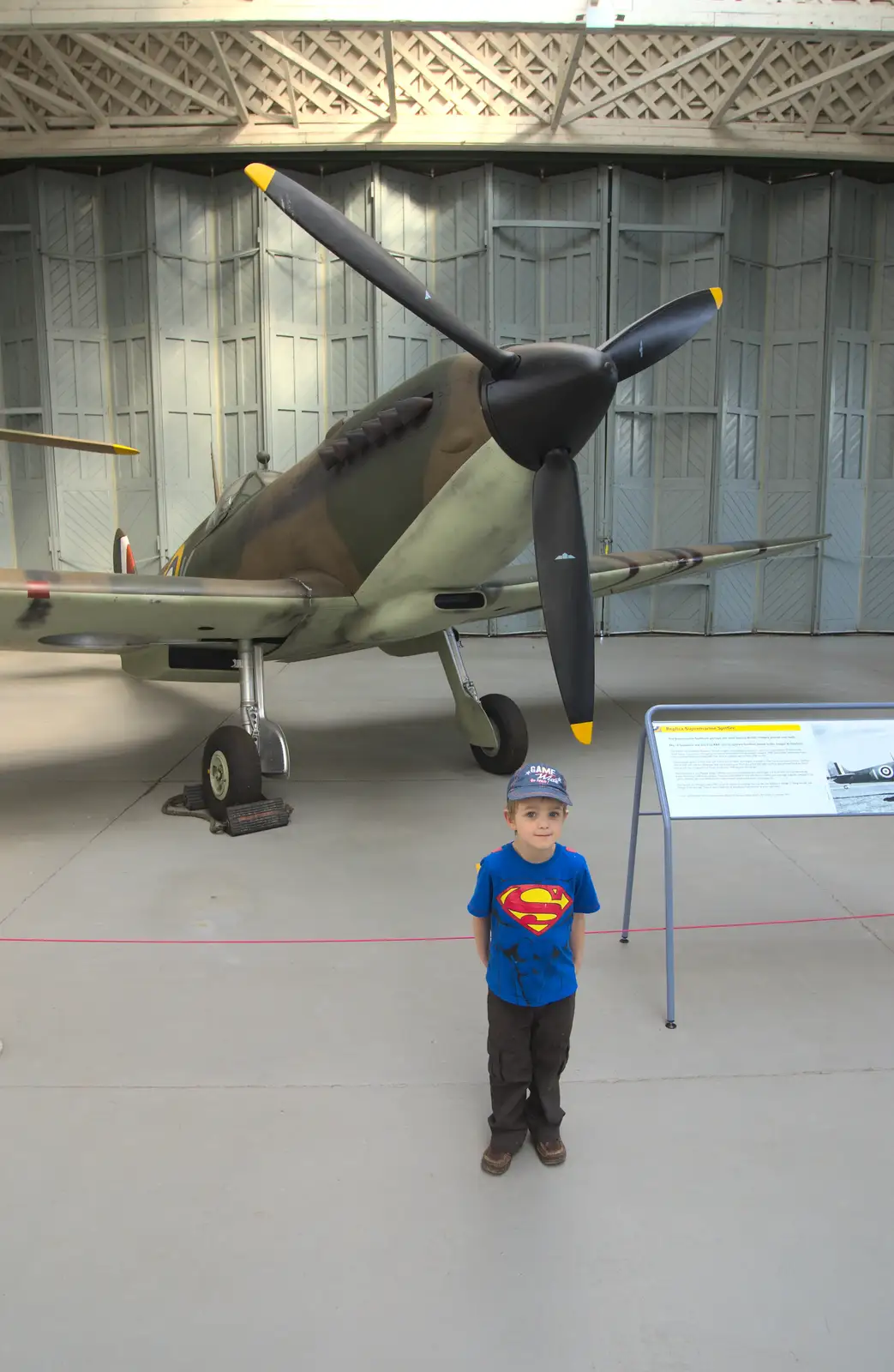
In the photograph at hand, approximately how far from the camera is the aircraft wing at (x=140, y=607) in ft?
15.2

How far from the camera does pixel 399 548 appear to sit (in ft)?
15.7

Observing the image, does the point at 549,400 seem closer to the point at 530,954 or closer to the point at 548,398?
A: the point at 548,398

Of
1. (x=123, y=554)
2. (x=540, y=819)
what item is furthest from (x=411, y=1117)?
(x=123, y=554)

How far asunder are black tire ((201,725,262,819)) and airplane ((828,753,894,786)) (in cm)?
317

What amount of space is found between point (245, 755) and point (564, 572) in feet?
7.34

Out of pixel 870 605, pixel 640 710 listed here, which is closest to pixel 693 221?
pixel 870 605

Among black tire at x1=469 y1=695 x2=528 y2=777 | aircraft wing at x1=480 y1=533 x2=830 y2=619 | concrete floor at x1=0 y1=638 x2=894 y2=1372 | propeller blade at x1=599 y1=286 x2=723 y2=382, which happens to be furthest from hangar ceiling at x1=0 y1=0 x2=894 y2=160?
concrete floor at x1=0 y1=638 x2=894 y2=1372

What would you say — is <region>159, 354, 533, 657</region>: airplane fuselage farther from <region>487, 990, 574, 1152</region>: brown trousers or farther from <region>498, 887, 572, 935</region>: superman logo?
<region>487, 990, 574, 1152</region>: brown trousers

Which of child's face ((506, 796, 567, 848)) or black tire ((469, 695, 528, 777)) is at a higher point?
child's face ((506, 796, 567, 848))

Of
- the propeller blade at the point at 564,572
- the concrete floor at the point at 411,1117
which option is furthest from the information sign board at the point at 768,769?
the propeller blade at the point at 564,572

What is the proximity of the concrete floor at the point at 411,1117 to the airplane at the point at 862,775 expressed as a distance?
29.5 inches

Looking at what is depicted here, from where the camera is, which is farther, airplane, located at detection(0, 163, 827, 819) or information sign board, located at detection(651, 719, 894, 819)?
airplane, located at detection(0, 163, 827, 819)

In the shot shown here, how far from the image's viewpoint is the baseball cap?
207 centimetres

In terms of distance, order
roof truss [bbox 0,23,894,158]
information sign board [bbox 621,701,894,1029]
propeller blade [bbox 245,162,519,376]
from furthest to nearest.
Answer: roof truss [bbox 0,23,894,158] → propeller blade [bbox 245,162,519,376] → information sign board [bbox 621,701,894,1029]
